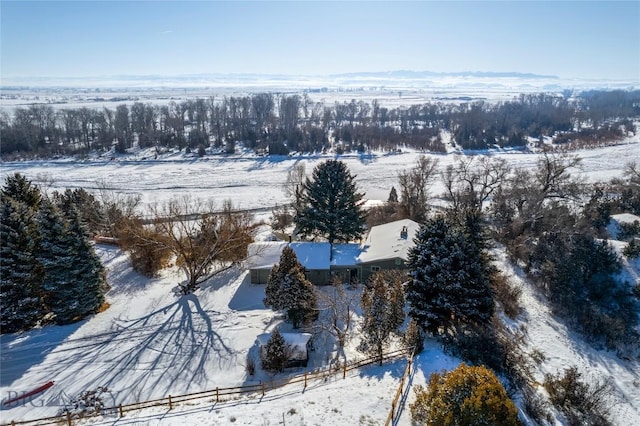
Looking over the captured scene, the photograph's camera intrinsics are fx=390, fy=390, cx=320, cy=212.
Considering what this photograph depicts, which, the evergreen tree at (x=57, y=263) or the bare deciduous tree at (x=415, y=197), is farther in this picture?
the bare deciduous tree at (x=415, y=197)

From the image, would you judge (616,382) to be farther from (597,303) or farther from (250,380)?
(250,380)

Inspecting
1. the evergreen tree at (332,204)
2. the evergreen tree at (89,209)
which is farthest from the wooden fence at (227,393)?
the evergreen tree at (89,209)

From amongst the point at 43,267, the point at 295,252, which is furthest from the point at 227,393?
the point at 43,267

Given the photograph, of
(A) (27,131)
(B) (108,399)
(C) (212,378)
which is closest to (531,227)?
(C) (212,378)

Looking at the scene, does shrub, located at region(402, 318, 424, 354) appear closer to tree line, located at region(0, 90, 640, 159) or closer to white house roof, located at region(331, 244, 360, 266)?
white house roof, located at region(331, 244, 360, 266)

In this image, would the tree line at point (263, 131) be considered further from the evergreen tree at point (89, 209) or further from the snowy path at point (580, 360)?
the snowy path at point (580, 360)

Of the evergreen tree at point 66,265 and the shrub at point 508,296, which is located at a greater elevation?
the evergreen tree at point 66,265

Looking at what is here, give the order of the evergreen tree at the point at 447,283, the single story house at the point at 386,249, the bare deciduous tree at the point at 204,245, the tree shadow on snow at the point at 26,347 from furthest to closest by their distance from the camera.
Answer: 1. the single story house at the point at 386,249
2. the bare deciduous tree at the point at 204,245
3. the evergreen tree at the point at 447,283
4. the tree shadow on snow at the point at 26,347
